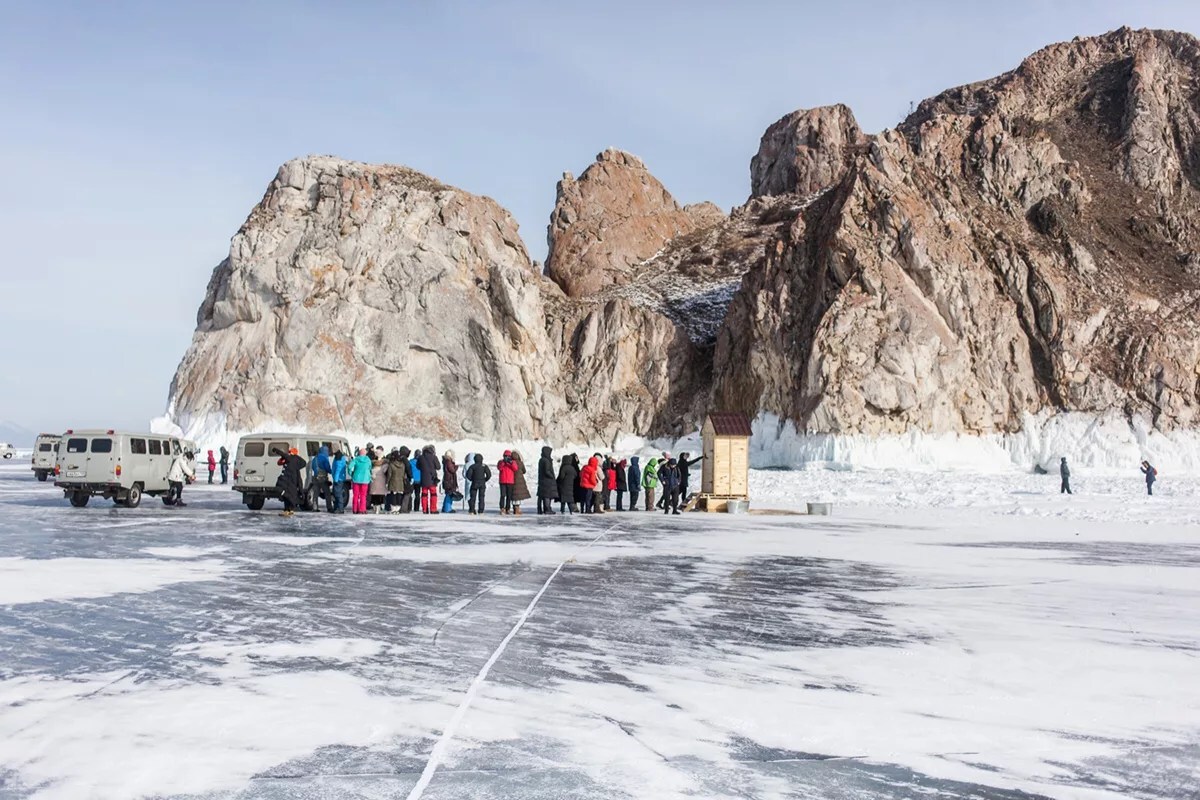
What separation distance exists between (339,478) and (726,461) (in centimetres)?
1116

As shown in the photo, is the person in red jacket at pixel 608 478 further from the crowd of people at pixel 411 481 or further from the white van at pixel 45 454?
the white van at pixel 45 454

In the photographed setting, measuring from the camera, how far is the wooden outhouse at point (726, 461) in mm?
27609

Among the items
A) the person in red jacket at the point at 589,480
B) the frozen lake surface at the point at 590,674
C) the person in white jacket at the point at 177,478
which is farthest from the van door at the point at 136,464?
the person in red jacket at the point at 589,480

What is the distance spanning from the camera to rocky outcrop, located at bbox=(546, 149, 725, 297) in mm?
97250

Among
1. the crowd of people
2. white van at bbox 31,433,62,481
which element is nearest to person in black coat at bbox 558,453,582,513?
the crowd of people

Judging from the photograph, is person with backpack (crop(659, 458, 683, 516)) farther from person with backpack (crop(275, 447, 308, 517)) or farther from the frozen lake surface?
the frozen lake surface

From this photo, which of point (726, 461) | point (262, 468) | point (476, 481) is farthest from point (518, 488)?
point (262, 468)

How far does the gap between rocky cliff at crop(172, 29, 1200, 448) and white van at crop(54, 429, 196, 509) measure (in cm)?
4368

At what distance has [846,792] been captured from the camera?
4.69 meters

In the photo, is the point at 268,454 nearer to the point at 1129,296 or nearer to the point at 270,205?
the point at 270,205

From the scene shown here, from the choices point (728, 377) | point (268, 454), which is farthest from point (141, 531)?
point (728, 377)

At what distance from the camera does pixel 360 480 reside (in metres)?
24.1

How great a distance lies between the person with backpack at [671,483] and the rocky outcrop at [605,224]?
68263 mm

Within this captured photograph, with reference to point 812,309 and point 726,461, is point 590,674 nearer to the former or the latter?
point 726,461
